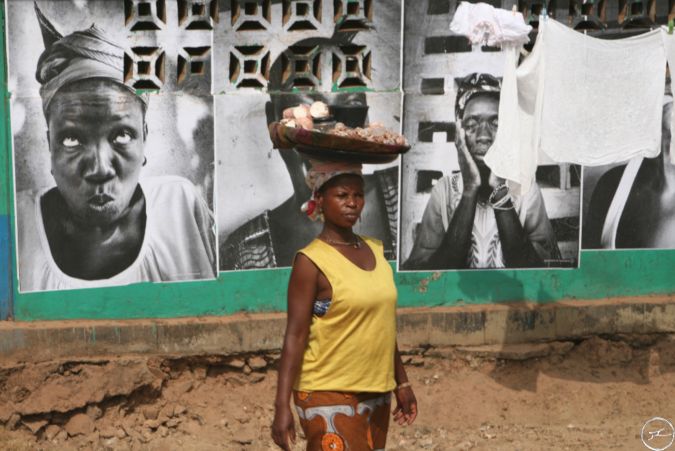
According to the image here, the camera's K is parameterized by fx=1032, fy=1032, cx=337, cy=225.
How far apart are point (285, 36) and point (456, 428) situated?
2.77 meters

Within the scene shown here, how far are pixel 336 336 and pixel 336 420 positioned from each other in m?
0.34

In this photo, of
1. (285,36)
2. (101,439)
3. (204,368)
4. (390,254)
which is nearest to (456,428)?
(390,254)

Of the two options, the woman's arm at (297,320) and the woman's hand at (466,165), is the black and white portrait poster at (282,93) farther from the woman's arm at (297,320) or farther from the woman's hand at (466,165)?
the woman's arm at (297,320)

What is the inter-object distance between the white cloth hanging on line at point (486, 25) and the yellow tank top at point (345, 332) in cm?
206

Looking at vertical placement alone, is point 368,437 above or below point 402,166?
below

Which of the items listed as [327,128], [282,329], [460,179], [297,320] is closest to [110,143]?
[282,329]

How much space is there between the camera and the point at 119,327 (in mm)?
6367

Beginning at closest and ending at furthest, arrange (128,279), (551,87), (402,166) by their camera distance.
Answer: (551,87) < (128,279) < (402,166)

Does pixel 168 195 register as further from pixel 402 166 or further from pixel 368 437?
pixel 368 437

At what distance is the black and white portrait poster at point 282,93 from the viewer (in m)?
6.57

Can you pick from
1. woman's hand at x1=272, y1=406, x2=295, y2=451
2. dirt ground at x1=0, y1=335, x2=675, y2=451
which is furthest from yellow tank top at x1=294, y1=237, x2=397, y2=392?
dirt ground at x1=0, y1=335, x2=675, y2=451

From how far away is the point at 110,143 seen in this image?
638 centimetres

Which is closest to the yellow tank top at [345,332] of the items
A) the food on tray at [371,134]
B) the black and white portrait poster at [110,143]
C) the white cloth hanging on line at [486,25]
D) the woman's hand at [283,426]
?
the woman's hand at [283,426]

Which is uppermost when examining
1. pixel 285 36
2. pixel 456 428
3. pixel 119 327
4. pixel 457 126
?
pixel 285 36
